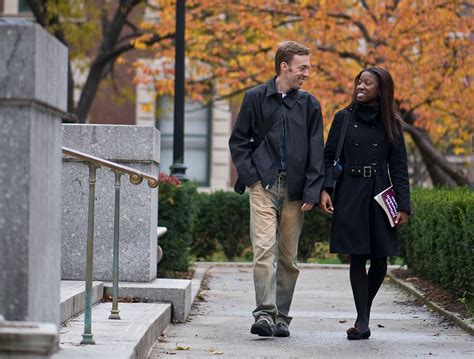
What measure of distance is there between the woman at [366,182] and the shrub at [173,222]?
152 inches

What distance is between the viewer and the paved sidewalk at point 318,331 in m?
7.89

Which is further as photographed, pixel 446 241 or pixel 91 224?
pixel 446 241

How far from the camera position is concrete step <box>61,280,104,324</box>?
7.70m

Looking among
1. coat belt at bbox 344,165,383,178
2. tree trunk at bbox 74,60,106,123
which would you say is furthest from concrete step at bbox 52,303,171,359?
tree trunk at bbox 74,60,106,123

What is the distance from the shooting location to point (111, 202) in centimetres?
991

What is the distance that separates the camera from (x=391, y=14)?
2064 centimetres

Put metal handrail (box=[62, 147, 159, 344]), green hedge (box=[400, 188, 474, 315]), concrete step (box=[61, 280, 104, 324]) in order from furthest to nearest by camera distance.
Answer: green hedge (box=[400, 188, 474, 315]) → concrete step (box=[61, 280, 104, 324]) → metal handrail (box=[62, 147, 159, 344])

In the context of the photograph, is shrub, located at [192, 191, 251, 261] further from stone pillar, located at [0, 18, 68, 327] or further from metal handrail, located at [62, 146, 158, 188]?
stone pillar, located at [0, 18, 68, 327]

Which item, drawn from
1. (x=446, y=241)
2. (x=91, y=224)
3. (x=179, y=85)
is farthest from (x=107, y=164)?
(x=179, y=85)

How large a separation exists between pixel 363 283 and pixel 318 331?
734 mm

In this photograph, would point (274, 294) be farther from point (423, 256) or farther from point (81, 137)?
point (423, 256)

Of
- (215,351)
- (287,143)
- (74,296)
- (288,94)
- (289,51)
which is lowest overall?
(215,351)

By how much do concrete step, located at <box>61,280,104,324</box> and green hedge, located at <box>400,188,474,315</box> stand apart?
297 cm

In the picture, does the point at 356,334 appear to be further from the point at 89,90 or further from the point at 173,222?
the point at 89,90
